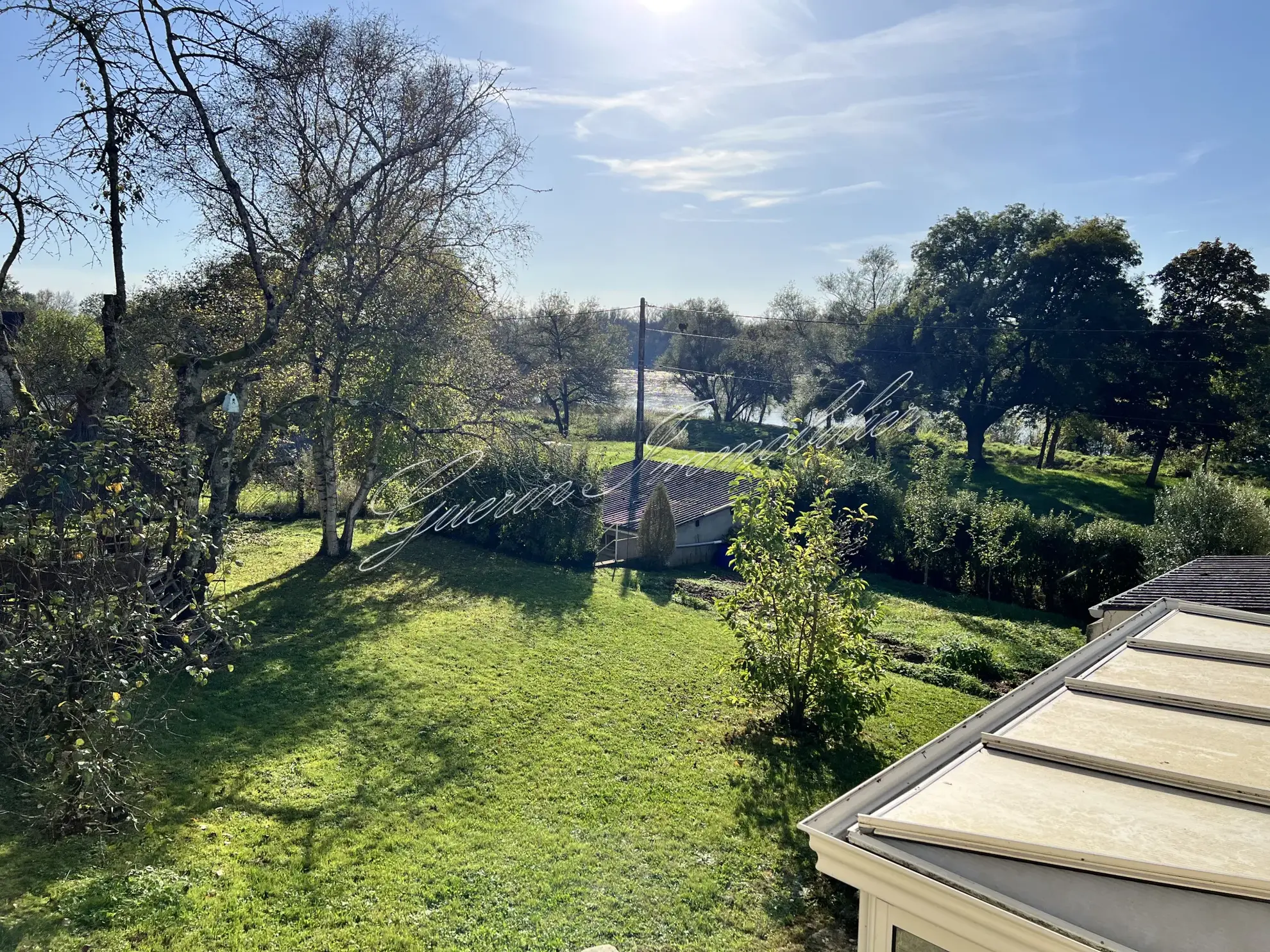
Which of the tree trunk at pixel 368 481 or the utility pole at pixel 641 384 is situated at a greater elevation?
the utility pole at pixel 641 384

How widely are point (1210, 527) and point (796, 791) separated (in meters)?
14.8

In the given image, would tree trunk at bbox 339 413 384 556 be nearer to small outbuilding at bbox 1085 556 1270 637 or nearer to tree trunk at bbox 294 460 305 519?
tree trunk at bbox 294 460 305 519

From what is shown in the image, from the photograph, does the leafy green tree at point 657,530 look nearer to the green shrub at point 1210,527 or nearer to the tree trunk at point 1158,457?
the green shrub at point 1210,527

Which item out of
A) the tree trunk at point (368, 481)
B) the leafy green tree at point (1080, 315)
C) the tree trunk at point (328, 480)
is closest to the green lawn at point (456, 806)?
the tree trunk at point (328, 480)

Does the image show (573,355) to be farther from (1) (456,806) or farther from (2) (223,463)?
(1) (456,806)

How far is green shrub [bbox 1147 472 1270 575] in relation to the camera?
1647 centimetres

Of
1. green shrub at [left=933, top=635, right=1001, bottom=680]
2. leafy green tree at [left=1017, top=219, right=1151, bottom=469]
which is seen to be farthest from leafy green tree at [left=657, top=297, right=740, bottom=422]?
green shrub at [left=933, top=635, right=1001, bottom=680]

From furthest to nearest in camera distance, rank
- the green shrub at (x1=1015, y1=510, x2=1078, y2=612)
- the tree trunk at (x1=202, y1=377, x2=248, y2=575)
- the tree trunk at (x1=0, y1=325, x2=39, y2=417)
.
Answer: the green shrub at (x1=1015, y1=510, x2=1078, y2=612), the tree trunk at (x1=202, y1=377, x2=248, y2=575), the tree trunk at (x1=0, y1=325, x2=39, y2=417)

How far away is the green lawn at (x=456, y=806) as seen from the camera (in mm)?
5184

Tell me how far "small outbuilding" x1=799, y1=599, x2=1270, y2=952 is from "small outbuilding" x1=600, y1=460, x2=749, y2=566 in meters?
16.2

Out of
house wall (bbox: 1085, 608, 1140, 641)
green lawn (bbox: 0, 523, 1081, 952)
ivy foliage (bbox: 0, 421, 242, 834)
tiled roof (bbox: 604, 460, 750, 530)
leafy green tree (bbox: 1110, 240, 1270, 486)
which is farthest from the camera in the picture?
leafy green tree (bbox: 1110, 240, 1270, 486)

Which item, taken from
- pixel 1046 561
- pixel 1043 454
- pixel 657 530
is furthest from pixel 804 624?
pixel 1043 454

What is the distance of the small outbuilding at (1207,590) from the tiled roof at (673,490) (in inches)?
469

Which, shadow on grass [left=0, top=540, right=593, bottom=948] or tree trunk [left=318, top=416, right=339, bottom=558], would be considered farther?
tree trunk [left=318, top=416, right=339, bottom=558]
